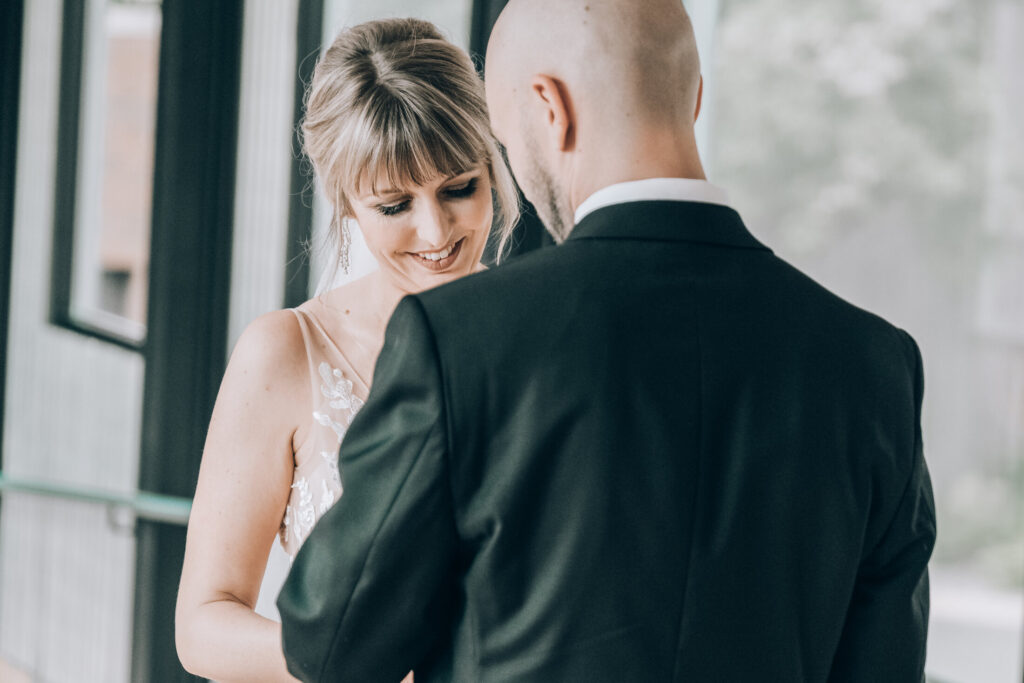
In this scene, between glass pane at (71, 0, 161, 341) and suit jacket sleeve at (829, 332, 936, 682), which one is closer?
suit jacket sleeve at (829, 332, 936, 682)

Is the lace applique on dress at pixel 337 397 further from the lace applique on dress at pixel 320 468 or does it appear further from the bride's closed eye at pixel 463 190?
the bride's closed eye at pixel 463 190

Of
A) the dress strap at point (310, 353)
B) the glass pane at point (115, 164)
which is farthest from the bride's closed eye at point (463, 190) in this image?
the glass pane at point (115, 164)

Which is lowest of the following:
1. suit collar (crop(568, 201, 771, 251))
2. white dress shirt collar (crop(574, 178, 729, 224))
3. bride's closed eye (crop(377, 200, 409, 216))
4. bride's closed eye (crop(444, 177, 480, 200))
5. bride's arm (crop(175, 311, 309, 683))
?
bride's arm (crop(175, 311, 309, 683))

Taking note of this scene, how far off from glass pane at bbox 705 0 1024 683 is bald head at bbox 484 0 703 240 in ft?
17.2

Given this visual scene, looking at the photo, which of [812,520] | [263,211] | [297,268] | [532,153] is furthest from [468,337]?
[263,211]

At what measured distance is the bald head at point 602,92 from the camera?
1009mm

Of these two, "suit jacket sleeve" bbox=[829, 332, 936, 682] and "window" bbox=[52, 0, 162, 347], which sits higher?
"window" bbox=[52, 0, 162, 347]

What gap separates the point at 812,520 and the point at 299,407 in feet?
2.75

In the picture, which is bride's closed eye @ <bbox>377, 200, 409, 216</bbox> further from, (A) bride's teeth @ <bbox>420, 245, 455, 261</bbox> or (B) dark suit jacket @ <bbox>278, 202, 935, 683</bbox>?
(B) dark suit jacket @ <bbox>278, 202, 935, 683</bbox>

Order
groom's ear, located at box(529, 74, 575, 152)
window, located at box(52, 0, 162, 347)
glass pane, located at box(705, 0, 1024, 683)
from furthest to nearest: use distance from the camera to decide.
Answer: glass pane, located at box(705, 0, 1024, 683), window, located at box(52, 0, 162, 347), groom's ear, located at box(529, 74, 575, 152)

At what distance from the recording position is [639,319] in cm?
93

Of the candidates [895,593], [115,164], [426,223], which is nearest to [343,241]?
[426,223]

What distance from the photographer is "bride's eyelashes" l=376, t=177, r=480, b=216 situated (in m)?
1.58

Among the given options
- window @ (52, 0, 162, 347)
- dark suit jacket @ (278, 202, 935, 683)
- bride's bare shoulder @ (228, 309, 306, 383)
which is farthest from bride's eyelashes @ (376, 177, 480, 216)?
window @ (52, 0, 162, 347)
